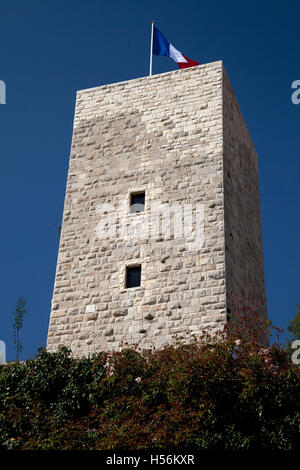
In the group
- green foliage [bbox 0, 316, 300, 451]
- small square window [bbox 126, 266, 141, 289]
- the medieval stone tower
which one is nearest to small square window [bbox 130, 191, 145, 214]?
the medieval stone tower

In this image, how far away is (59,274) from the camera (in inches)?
693

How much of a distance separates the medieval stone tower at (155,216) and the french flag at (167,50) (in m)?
1.88

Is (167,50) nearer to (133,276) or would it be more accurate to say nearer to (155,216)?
(155,216)

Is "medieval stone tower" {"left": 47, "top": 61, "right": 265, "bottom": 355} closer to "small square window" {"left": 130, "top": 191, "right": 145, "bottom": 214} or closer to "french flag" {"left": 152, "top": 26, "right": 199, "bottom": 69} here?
"small square window" {"left": 130, "top": 191, "right": 145, "bottom": 214}

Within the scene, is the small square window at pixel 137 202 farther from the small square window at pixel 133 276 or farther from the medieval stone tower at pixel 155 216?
the small square window at pixel 133 276

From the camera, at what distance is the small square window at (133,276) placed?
16703 mm

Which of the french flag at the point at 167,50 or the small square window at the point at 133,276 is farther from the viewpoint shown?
the french flag at the point at 167,50

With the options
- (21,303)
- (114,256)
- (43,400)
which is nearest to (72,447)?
(43,400)

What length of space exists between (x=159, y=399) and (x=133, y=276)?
4.26 m

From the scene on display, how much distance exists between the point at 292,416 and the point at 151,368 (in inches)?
116

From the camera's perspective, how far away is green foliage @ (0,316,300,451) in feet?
39.2

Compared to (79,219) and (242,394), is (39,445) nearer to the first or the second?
(242,394)

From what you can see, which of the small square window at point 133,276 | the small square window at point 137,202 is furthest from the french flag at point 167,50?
the small square window at point 133,276

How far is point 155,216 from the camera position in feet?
56.6
